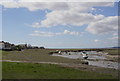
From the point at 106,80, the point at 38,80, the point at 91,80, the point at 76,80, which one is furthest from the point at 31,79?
the point at 106,80

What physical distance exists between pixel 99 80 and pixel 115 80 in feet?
6.18

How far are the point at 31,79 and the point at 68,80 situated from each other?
3.73 metres

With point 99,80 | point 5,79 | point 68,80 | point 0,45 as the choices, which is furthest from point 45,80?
point 0,45

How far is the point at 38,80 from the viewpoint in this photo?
64.8 ft

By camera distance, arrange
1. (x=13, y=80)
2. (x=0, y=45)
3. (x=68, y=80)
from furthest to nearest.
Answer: (x=0, y=45)
(x=68, y=80)
(x=13, y=80)

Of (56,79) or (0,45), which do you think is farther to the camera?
(0,45)

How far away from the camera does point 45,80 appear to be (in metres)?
19.8

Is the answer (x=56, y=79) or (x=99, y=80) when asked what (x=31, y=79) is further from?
(x=99, y=80)

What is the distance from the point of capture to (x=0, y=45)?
152 m

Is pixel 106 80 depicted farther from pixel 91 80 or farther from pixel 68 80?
pixel 68 80

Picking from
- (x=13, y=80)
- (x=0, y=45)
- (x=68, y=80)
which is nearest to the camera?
(x=13, y=80)

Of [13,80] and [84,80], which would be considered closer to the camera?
[13,80]

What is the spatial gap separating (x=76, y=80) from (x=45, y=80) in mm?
3148

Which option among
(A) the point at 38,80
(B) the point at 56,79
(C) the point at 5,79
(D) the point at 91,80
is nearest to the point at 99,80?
(D) the point at 91,80
